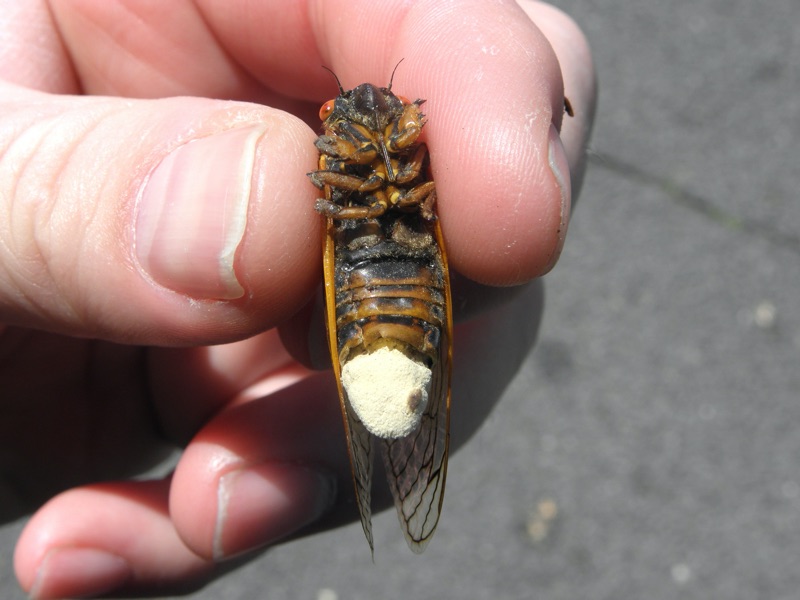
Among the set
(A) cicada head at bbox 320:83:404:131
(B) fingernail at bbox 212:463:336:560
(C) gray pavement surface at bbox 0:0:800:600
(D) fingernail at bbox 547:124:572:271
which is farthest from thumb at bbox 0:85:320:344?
(C) gray pavement surface at bbox 0:0:800:600

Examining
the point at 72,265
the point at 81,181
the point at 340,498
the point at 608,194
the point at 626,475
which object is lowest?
the point at 626,475

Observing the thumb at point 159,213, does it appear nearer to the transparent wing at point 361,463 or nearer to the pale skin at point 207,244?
the pale skin at point 207,244

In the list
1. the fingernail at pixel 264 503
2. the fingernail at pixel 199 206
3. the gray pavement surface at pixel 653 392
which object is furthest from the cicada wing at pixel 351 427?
the gray pavement surface at pixel 653 392

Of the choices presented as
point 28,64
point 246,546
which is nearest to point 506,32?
point 28,64

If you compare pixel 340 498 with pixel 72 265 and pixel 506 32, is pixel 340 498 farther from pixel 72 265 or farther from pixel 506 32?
pixel 506 32

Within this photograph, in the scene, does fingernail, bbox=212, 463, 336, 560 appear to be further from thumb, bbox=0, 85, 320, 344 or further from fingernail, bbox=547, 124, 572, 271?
fingernail, bbox=547, 124, 572, 271

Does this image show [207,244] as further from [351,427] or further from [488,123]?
[488,123]
